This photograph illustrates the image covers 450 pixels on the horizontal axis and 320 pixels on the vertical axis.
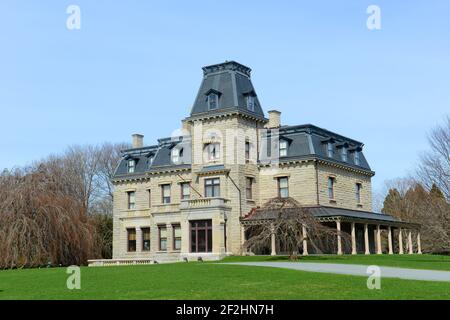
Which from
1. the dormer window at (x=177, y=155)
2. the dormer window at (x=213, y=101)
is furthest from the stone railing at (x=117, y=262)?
the dormer window at (x=213, y=101)

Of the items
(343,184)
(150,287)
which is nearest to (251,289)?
(150,287)

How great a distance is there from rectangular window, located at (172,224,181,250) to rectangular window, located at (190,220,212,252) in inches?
123

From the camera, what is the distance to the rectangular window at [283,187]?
43.2m

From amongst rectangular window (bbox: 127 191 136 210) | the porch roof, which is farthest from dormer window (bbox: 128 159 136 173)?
the porch roof

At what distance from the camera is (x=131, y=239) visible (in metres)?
50.2

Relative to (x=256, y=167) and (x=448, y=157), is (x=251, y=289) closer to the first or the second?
(x=448, y=157)

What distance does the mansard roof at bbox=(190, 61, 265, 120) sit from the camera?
4322cm

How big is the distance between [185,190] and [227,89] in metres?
8.51

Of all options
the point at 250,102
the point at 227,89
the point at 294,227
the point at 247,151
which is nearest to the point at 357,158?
the point at 247,151

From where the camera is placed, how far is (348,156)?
48.6 meters

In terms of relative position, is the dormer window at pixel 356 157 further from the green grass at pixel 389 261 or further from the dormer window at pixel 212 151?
the green grass at pixel 389 261

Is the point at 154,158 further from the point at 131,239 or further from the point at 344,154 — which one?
the point at 344,154

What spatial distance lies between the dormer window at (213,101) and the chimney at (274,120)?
5.30m

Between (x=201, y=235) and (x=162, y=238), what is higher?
(x=201, y=235)
